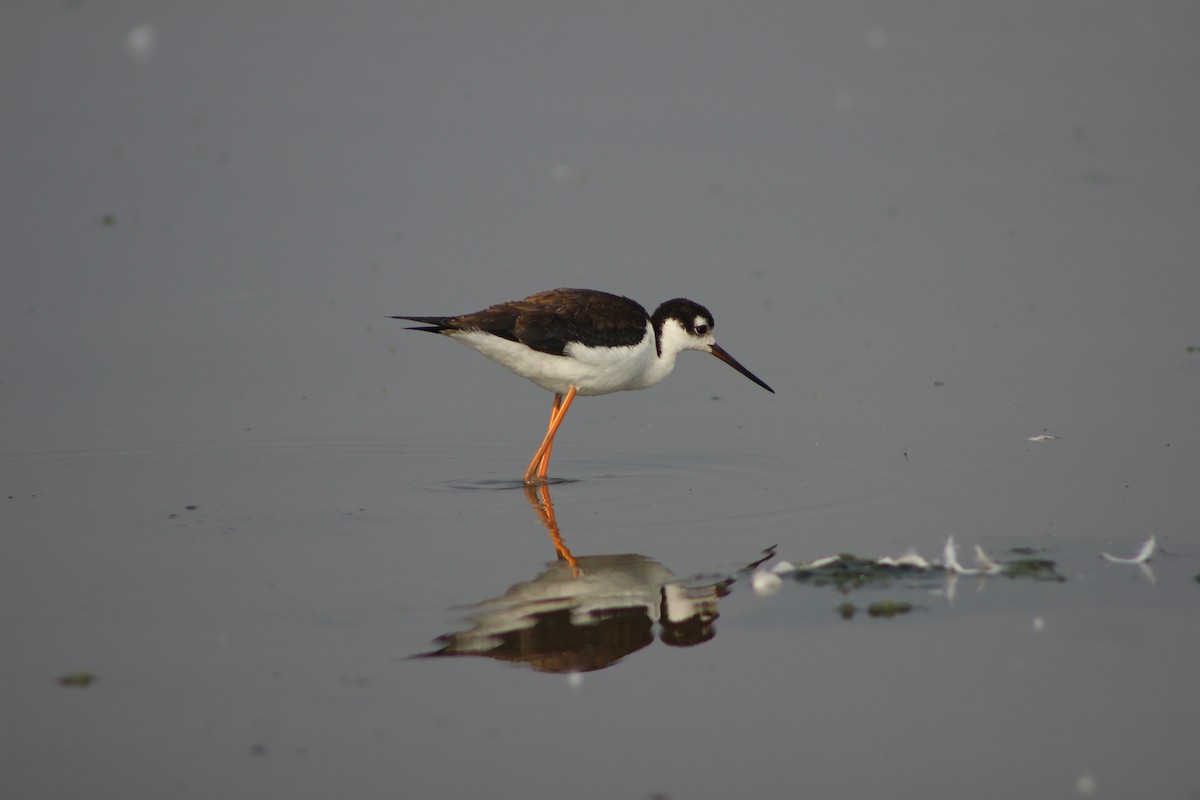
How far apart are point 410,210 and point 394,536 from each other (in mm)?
7351

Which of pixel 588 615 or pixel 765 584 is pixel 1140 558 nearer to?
pixel 765 584

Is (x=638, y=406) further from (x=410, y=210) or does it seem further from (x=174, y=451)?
(x=410, y=210)

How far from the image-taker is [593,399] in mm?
11164

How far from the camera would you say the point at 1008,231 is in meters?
14.2

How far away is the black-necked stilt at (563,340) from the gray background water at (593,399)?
401mm

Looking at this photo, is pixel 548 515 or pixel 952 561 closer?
pixel 952 561

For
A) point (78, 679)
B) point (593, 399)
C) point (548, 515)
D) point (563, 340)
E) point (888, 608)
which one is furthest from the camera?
point (593, 399)

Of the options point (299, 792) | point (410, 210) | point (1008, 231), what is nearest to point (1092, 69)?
point (1008, 231)

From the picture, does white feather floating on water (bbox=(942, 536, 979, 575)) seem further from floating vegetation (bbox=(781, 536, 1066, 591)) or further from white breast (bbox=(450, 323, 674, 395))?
white breast (bbox=(450, 323, 674, 395))

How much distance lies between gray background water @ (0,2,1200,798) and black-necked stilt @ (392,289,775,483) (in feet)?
1.32

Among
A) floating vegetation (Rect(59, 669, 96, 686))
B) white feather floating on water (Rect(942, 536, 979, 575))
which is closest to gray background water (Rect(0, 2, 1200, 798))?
floating vegetation (Rect(59, 669, 96, 686))

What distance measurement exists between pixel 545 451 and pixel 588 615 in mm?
2433

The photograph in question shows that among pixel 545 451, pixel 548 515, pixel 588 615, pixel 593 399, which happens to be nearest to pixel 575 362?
pixel 545 451

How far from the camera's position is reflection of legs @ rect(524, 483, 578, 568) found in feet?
24.5
